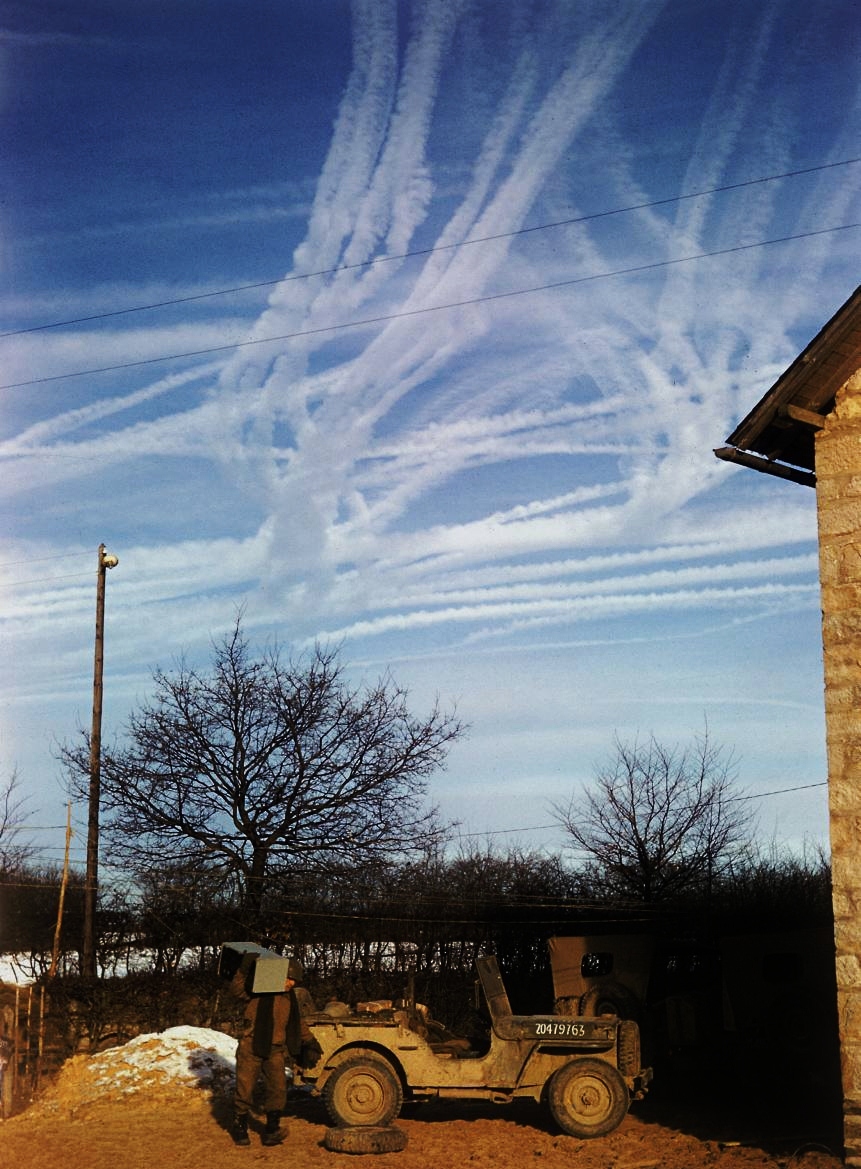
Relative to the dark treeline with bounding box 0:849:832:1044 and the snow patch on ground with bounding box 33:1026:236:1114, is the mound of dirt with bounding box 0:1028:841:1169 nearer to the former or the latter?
the snow patch on ground with bounding box 33:1026:236:1114

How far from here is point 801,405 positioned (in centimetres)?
1327

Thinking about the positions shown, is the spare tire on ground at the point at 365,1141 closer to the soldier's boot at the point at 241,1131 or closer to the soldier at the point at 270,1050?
the soldier at the point at 270,1050

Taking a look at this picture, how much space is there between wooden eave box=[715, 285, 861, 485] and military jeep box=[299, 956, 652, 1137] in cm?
701

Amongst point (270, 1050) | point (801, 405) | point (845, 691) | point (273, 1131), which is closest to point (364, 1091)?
point (273, 1131)

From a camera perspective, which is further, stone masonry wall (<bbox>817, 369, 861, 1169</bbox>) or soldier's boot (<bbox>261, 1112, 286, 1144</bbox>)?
soldier's boot (<bbox>261, 1112, 286, 1144</bbox>)

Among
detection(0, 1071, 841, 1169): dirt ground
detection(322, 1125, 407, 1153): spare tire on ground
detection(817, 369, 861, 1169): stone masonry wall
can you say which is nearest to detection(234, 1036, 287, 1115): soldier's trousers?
detection(0, 1071, 841, 1169): dirt ground

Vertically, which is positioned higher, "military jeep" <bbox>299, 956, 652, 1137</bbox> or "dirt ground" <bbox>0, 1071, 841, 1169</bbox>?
"military jeep" <bbox>299, 956, 652, 1137</bbox>

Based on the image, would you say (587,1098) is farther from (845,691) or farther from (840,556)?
(840,556)

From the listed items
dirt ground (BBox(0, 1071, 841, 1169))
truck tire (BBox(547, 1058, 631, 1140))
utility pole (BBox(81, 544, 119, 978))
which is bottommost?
dirt ground (BBox(0, 1071, 841, 1169))

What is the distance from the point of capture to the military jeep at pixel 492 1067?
14.8 m

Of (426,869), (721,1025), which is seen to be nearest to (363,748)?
(426,869)

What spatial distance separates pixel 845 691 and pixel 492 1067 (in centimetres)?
639

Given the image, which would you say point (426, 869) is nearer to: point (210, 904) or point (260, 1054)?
point (210, 904)

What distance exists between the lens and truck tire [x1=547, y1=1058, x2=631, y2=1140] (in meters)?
14.6
